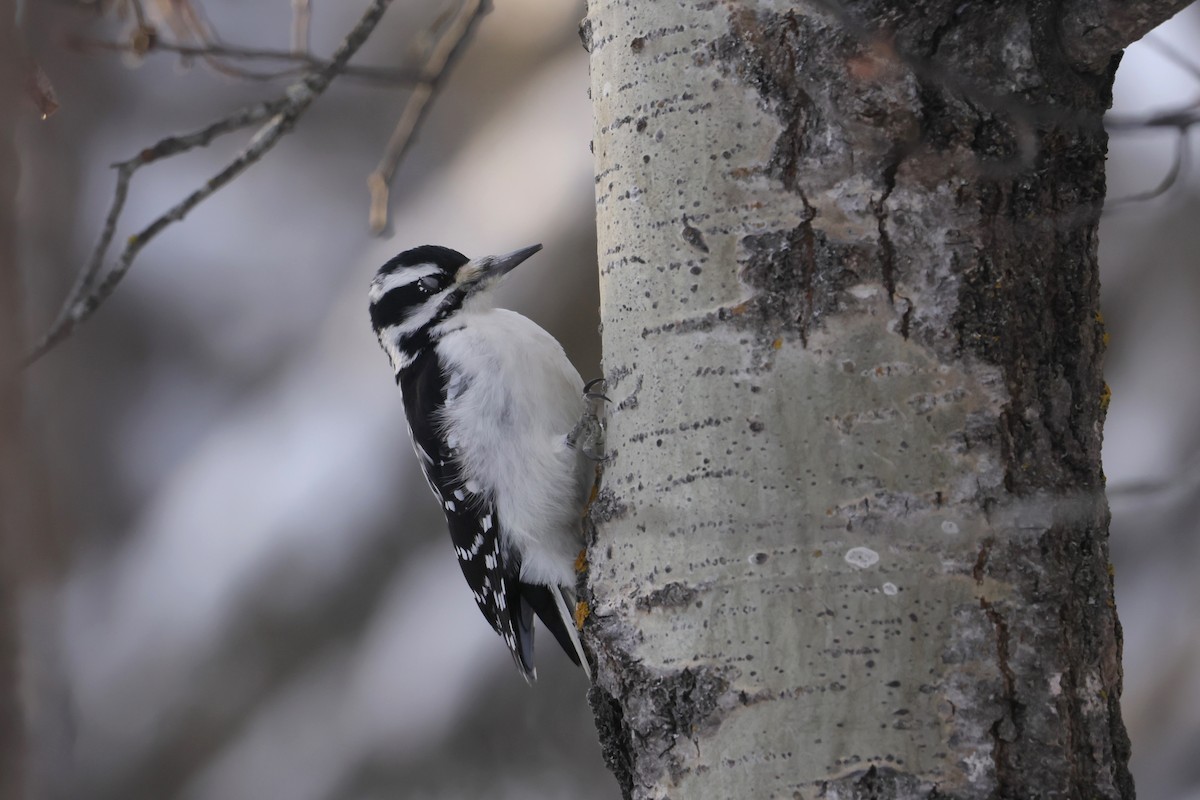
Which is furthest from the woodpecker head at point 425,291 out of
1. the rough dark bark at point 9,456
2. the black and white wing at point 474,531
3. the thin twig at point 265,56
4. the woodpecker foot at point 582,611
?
the rough dark bark at point 9,456

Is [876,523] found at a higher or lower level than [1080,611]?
higher

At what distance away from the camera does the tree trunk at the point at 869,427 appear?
4.07 ft

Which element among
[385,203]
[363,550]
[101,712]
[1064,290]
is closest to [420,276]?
[385,203]

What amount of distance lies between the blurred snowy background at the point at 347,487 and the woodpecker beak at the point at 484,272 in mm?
1487

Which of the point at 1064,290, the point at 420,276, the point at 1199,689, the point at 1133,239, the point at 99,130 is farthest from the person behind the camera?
the point at 99,130

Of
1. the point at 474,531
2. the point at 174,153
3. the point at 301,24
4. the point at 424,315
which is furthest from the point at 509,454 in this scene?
the point at 301,24

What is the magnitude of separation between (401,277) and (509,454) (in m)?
0.65

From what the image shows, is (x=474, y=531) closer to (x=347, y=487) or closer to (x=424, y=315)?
(x=424, y=315)

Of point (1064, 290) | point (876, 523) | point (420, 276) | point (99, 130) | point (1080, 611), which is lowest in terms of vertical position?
point (1080, 611)

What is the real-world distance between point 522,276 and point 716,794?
11.7ft

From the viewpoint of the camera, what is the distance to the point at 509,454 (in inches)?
98.2

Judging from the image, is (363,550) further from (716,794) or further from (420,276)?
(716,794)

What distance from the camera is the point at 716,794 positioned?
50.8 inches

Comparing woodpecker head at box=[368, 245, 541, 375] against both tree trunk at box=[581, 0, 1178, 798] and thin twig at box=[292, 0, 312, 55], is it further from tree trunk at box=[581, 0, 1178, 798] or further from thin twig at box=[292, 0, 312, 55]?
tree trunk at box=[581, 0, 1178, 798]
